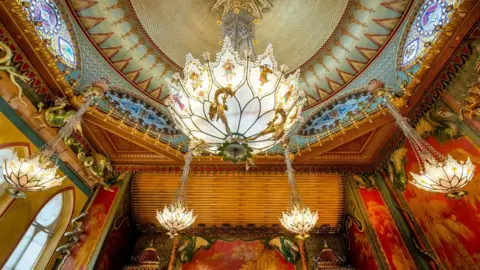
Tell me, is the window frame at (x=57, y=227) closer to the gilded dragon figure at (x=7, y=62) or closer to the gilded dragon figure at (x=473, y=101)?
the gilded dragon figure at (x=7, y=62)

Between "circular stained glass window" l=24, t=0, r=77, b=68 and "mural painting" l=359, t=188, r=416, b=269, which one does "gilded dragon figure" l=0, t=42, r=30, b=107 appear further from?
"mural painting" l=359, t=188, r=416, b=269

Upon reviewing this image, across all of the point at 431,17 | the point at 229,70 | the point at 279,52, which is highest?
the point at 279,52

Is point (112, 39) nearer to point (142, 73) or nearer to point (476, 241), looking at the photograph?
point (142, 73)

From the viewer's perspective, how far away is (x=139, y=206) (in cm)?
788

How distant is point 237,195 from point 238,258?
6.61ft

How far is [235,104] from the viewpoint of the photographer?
148 inches

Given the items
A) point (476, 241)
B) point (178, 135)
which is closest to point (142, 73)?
point (178, 135)

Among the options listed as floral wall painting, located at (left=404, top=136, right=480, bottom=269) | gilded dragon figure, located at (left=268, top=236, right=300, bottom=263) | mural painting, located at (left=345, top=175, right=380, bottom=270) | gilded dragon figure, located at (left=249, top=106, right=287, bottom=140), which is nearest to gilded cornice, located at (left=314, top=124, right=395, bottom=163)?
mural painting, located at (left=345, top=175, right=380, bottom=270)

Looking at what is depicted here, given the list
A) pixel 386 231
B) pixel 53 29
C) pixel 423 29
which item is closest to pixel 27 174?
pixel 53 29

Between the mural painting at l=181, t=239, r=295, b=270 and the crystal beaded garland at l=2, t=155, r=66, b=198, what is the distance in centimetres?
518

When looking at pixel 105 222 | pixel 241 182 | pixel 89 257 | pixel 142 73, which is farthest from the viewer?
pixel 142 73

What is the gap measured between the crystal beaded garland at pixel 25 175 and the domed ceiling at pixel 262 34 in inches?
201

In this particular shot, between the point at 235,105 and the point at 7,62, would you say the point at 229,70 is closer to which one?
the point at 235,105

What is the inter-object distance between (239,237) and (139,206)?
3591 mm
